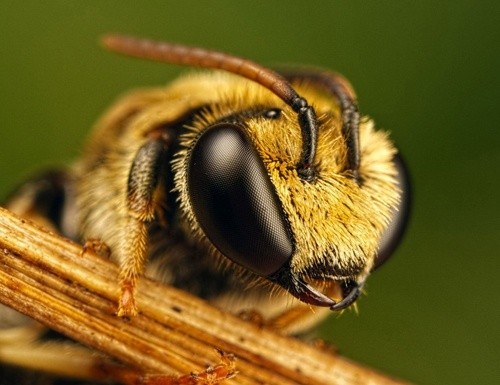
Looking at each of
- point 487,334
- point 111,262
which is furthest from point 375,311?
point 111,262

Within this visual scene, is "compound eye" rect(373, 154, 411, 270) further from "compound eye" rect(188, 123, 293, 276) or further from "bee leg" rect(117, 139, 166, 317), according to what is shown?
"bee leg" rect(117, 139, 166, 317)

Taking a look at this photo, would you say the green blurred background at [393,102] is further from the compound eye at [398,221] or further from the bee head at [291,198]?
the bee head at [291,198]

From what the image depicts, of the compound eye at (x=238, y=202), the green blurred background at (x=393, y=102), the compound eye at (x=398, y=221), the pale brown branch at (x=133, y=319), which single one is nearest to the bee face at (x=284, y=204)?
the compound eye at (x=238, y=202)

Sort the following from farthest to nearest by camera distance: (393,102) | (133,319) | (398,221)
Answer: (393,102) < (398,221) < (133,319)

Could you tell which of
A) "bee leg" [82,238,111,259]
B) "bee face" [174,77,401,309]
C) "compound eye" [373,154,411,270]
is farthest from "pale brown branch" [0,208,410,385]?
"compound eye" [373,154,411,270]

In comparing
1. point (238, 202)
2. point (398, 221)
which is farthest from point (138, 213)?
point (398, 221)

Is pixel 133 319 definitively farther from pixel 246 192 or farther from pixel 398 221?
pixel 398 221

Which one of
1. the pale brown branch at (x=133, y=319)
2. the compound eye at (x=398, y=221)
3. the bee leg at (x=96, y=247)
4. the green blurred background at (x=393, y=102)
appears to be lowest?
the green blurred background at (x=393, y=102)

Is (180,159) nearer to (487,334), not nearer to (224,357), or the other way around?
(224,357)
